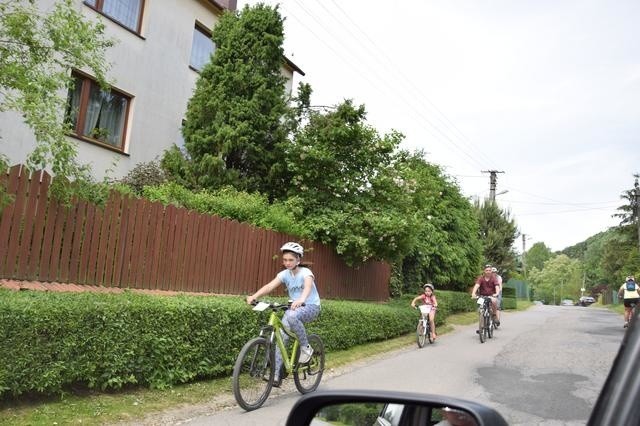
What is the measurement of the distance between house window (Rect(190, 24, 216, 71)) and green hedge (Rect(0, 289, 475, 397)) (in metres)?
11.4

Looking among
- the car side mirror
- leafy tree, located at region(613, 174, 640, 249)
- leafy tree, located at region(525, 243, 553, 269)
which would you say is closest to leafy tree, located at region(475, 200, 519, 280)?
leafy tree, located at region(613, 174, 640, 249)

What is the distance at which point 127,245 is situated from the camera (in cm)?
859

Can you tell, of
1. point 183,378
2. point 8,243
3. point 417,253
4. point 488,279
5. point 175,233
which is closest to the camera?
point 8,243

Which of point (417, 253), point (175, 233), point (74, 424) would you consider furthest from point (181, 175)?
point (417, 253)

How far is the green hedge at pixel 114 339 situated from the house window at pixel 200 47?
11366 millimetres

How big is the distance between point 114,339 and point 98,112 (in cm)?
966

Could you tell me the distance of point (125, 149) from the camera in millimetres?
15273

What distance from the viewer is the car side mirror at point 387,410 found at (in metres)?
1.53

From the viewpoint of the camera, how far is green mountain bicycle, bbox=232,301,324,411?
22.6 feet

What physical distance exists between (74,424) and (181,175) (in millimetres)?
8870

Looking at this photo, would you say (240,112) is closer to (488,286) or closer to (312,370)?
(312,370)

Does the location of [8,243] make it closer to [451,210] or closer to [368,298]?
[368,298]

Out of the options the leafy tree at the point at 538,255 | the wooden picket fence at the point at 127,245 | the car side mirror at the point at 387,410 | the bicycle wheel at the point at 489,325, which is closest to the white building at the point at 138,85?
the wooden picket fence at the point at 127,245

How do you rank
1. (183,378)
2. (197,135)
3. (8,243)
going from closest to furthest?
(8,243), (183,378), (197,135)
